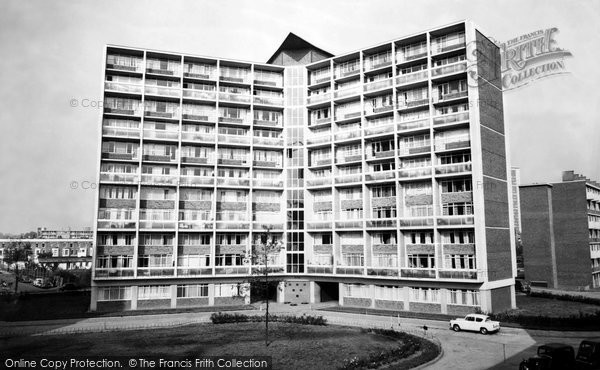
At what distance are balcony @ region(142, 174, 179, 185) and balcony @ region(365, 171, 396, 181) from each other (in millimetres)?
26495

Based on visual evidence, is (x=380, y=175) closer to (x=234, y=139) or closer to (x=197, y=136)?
(x=234, y=139)

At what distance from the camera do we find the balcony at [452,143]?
53469 mm

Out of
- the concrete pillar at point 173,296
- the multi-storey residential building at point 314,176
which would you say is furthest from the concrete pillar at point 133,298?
the concrete pillar at point 173,296

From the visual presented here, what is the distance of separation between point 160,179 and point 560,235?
70.0 meters

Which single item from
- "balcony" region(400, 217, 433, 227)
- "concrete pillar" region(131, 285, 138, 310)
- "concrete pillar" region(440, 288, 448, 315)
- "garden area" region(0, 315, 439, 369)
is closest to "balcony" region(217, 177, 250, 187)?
"concrete pillar" region(131, 285, 138, 310)

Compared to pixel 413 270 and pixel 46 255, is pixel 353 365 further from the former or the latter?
pixel 46 255

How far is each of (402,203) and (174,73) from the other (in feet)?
122

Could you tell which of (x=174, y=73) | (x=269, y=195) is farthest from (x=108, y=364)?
(x=174, y=73)

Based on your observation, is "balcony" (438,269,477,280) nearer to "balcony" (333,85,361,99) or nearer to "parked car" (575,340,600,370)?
"parked car" (575,340,600,370)

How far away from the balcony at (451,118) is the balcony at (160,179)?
35.5m

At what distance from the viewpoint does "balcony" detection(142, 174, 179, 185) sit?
61.6m

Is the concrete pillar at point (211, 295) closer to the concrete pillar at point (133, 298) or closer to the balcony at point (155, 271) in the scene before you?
the balcony at point (155, 271)

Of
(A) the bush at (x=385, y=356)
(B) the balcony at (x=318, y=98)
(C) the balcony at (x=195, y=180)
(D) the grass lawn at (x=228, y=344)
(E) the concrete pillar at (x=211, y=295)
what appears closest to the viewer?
(A) the bush at (x=385, y=356)

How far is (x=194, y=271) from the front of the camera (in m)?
61.1
